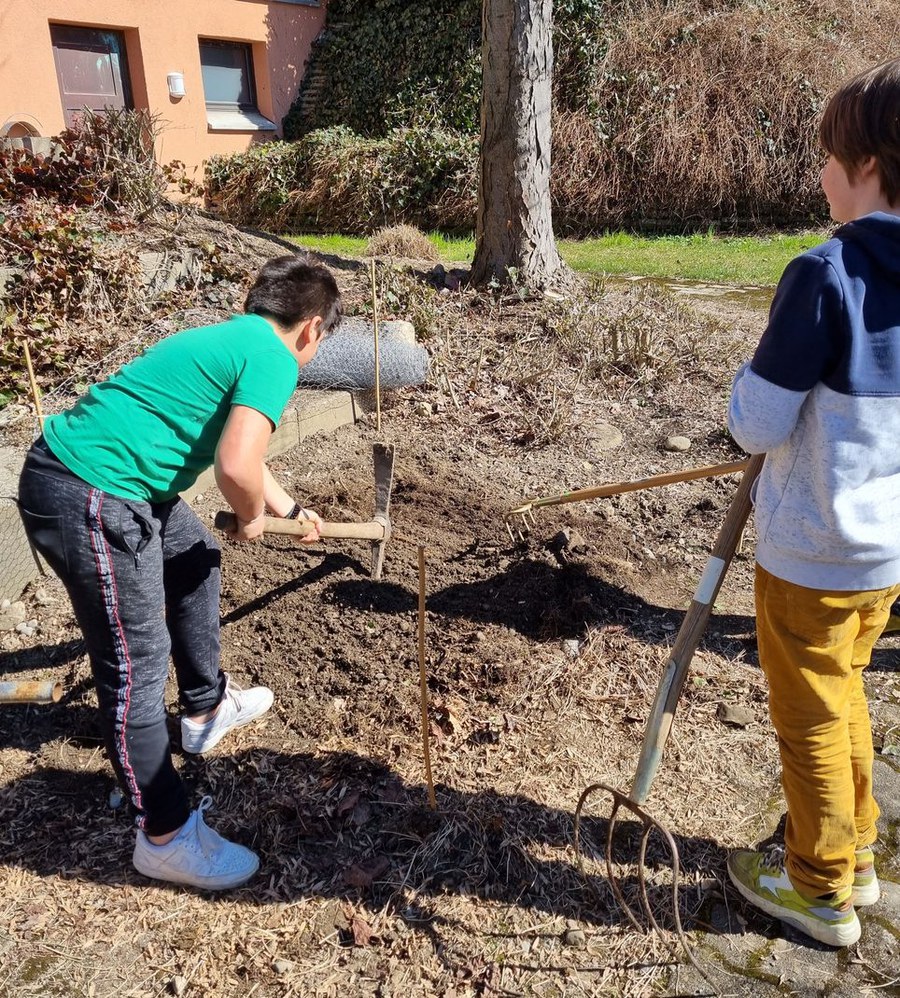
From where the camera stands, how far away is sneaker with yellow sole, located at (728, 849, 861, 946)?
1.97m

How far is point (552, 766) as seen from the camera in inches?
102

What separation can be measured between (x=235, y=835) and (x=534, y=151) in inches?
207

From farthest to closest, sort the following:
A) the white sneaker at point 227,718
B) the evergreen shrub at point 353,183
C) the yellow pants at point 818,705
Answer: the evergreen shrub at point 353,183 < the white sneaker at point 227,718 < the yellow pants at point 818,705

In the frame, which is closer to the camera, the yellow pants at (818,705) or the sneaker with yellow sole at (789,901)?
the yellow pants at (818,705)

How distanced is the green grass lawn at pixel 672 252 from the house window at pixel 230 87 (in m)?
3.02

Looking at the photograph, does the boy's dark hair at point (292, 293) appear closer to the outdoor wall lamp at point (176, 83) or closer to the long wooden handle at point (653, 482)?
the long wooden handle at point (653, 482)

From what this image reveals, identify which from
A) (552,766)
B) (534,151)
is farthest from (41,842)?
(534,151)

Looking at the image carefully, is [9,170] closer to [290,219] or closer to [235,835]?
[235,835]

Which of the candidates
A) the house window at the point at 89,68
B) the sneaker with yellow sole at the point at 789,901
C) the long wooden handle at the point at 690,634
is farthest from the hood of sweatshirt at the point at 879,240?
the house window at the point at 89,68

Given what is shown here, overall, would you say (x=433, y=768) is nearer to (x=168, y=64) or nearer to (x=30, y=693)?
(x=30, y=693)

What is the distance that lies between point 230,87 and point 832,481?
13.6 meters

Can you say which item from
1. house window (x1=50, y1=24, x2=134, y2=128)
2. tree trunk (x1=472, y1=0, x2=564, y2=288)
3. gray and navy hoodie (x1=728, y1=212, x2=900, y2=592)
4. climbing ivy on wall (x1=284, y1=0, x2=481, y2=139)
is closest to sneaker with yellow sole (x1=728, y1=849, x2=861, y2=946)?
gray and navy hoodie (x1=728, y1=212, x2=900, y2=592)

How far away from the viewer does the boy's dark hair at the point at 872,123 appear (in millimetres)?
1525

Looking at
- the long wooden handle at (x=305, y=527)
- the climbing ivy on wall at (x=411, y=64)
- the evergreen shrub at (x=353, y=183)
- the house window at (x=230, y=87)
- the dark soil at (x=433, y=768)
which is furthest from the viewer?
the house window at (x=230, y=87)
